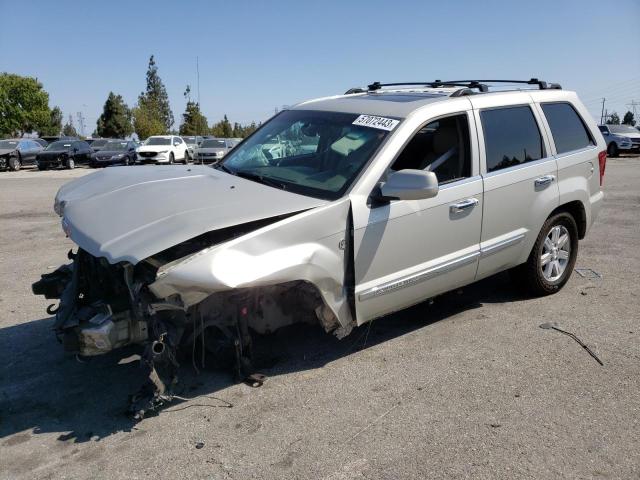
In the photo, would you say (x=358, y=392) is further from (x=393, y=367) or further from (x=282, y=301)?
(x=282, y=301)

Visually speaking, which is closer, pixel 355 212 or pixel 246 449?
pixel 246 449

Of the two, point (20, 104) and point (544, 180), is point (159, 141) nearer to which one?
point (544, 180)

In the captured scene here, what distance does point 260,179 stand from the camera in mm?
4082

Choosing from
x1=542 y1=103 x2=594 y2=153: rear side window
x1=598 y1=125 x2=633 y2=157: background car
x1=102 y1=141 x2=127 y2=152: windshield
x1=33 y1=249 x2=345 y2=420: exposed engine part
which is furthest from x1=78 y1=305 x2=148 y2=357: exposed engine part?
x1=598 y1=125 x2=633 y2=157: background car

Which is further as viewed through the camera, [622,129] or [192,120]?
[192,120]

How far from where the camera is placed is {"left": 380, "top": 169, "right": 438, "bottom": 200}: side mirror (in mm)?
3494

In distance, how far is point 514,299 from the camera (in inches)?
207

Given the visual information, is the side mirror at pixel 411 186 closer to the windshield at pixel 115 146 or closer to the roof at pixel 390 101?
the roof at pixel 390 101


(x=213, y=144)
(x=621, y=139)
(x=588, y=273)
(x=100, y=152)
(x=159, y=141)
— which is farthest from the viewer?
(x=213, y=144)

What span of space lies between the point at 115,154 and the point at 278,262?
91.5 feet

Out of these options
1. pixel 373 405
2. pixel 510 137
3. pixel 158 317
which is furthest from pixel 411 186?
pixel 158 317

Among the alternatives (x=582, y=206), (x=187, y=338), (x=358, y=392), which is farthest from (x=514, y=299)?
(x=187, y=338)

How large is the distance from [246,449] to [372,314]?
1268 mm

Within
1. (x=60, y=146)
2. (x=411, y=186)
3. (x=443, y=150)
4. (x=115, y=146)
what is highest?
(x=443, y=150)
